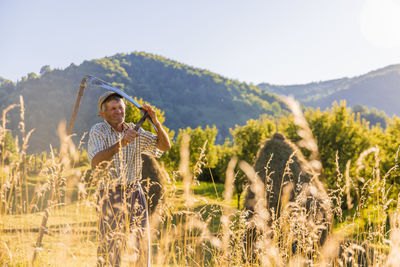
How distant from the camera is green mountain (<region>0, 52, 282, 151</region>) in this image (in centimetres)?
8944

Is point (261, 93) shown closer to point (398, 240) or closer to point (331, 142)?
point (331, 142)

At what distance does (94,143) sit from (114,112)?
36 centimetres

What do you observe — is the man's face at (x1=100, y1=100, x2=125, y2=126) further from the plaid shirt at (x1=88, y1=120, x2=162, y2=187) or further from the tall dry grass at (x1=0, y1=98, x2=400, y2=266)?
the tall dry grass at (x1=0, y1=98, x2=400, y2=266)

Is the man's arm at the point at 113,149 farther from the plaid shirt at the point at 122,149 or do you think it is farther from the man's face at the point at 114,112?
the man's face at the point at 114,112

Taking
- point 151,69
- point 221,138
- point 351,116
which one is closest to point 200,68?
point 151,69

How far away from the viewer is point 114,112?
2928 millimetres

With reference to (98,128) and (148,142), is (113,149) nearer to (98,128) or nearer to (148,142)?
(98,128)

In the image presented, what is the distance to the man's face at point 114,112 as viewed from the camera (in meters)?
2.92

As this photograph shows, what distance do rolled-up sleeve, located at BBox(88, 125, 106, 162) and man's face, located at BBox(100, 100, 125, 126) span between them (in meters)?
0.21

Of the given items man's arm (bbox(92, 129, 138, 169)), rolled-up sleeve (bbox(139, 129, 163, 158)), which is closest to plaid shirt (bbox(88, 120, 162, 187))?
rolled-up sleeve (bbox(139, 129, 163, 158))

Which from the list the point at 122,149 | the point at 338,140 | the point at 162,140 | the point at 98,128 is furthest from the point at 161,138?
the point at 338,140

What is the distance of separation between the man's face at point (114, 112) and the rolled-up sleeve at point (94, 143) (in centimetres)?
21

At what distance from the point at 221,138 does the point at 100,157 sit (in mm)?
128127

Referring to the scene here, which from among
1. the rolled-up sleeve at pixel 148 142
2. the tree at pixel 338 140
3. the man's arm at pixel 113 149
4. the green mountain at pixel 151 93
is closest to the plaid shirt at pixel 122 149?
the rolled-up sleeve at pixel 148 142
